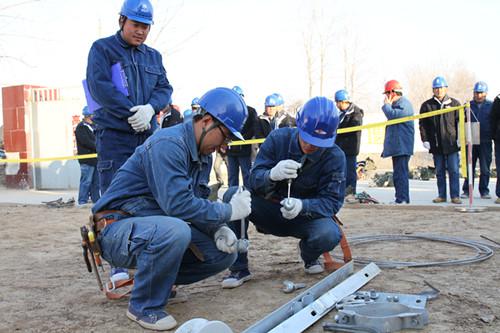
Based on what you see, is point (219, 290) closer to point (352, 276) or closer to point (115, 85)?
point (352, 276)

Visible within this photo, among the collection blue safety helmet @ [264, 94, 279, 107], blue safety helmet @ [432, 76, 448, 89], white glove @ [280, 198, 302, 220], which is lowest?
white glove @ [280, 198, 302, 220]

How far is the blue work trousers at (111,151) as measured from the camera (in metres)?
3.73

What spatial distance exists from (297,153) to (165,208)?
4.13 feet

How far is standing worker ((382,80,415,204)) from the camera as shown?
801 cm

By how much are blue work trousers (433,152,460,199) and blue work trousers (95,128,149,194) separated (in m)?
5.71

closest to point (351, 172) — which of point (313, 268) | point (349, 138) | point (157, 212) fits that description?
point (349, 138)

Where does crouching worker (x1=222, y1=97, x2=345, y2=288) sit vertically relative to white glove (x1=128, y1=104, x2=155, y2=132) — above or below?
below

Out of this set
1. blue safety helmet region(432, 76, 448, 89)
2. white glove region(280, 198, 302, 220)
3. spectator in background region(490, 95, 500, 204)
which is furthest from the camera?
blue safety helmet region(432, 76, 448, 89)

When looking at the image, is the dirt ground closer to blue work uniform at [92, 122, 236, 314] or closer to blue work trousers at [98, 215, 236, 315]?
blue work trousers at [98, 215, 236, 315]

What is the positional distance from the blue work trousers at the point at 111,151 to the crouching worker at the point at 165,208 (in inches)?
25.9

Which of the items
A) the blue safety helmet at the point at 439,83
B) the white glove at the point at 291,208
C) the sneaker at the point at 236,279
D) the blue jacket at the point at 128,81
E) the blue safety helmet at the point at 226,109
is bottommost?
the sneaker at the point at 236,279

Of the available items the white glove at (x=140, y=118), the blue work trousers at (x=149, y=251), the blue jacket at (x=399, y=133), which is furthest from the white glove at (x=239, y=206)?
the blue jacket at (x=399, y=133)

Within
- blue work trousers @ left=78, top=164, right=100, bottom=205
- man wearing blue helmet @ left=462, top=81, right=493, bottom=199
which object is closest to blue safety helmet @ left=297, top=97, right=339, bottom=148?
man wearing blue helmet @ left=462, top=81, right=493, bottom=199

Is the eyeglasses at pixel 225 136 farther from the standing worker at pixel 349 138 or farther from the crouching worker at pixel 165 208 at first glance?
the standing worker at pixel 349 138
